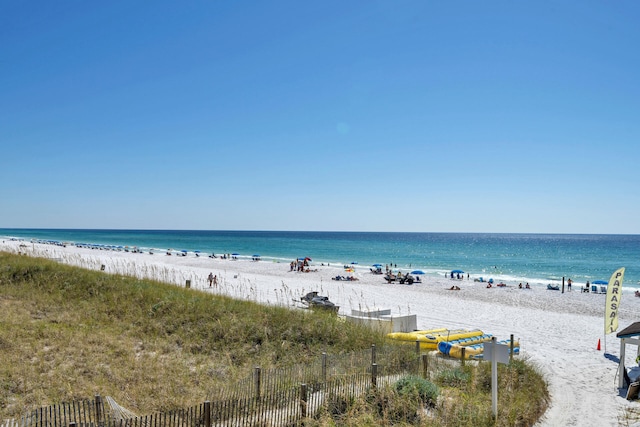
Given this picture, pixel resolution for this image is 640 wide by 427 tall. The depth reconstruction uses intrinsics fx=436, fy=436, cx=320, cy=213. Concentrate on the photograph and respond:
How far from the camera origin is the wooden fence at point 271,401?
639 cm

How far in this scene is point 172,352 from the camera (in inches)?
443

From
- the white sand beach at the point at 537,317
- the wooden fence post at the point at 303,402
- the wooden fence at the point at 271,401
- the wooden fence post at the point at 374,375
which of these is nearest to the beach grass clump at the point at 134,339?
the wooden fence at the point at 271,401

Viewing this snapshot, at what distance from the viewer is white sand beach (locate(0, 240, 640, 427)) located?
11680mm

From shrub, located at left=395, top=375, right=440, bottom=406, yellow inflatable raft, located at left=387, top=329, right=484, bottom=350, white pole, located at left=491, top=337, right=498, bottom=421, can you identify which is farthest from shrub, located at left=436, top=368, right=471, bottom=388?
yellow inflatable raft, located at left=387, top=329, right=484, bottom=350

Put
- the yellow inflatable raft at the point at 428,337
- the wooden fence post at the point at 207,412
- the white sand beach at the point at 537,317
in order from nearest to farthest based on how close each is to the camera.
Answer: the wooden fence post at the point at 207,412, the white sand beach at the point at 537,317, the yellow inflatable raft at the point at 428,337

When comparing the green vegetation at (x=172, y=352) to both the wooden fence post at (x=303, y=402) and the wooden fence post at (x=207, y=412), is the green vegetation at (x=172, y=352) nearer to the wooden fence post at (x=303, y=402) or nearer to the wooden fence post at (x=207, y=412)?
the wooden fence post at (x=303, y=402)

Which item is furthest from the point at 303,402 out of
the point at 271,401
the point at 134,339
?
the point at 134,339

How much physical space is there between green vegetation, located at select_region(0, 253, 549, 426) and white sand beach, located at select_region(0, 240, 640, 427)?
1.55m

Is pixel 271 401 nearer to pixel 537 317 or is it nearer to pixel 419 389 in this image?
pixel 419 389

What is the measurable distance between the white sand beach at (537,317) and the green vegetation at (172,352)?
A: 5.08ft

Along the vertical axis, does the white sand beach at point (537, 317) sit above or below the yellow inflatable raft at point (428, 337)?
below

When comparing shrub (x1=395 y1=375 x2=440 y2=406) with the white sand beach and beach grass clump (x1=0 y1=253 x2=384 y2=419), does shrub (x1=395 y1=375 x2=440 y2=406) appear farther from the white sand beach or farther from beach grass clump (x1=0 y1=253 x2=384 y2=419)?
beach grass clump (x1=0 y1=253 x2=384 y2=419)

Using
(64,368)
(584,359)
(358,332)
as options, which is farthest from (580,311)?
(64,368)

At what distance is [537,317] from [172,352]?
21928 millimetres
